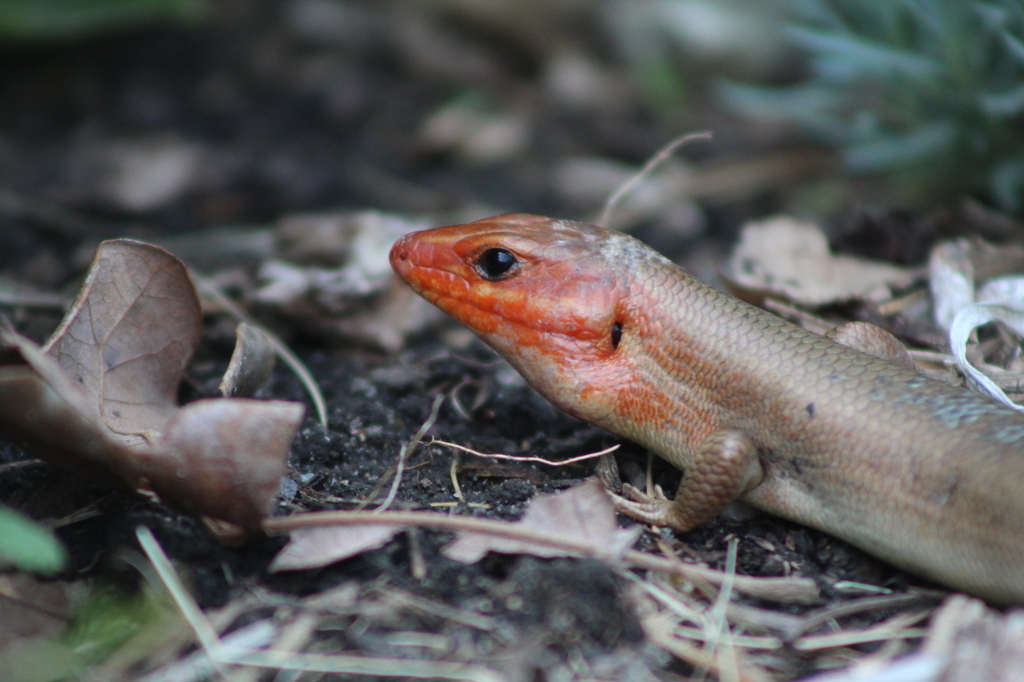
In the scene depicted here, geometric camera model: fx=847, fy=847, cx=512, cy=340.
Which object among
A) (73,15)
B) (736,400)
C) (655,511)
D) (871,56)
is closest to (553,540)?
(655,511)

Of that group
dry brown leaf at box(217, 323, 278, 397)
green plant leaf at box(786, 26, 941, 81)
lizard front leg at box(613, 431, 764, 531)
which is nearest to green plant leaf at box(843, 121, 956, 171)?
green plant leaf at box(786, 26, 941, 81)

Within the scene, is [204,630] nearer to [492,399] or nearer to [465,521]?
[465,521]

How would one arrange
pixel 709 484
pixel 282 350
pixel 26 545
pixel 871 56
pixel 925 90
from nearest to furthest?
pixel 26 545, pixel 709 484, pixel 282 350, pixel 871 56, pixel 925 90

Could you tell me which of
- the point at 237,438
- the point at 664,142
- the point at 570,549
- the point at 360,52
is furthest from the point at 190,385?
the point at 360,52

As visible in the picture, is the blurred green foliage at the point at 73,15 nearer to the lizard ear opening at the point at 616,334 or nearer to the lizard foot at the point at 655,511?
the lizard ear opening at the point at 616,334

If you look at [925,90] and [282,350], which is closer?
[282,350]

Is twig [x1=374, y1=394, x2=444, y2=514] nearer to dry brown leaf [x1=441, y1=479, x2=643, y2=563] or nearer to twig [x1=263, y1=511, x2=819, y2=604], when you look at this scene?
twig [x1=263, y1=511, x2=819, y2=604]

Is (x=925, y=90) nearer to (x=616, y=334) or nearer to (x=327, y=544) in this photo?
(x=616, y=334)
